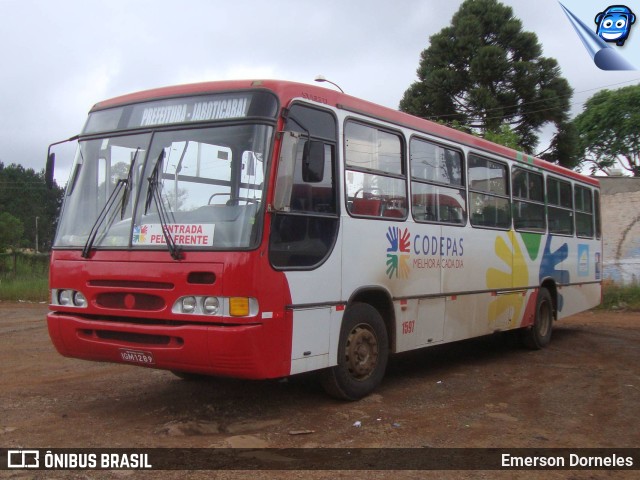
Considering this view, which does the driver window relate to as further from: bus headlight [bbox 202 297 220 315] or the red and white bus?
bus headlight [bbox 202 297 220 315]

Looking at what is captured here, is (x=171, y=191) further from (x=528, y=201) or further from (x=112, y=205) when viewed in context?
(x=528, y=201)

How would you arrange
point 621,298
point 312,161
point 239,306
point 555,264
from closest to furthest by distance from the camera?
point 239,306, point 312,161, point 555,264, point 621,298

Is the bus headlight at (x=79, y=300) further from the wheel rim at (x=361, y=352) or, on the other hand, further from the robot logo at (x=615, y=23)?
the robot logo at (x=615, y=23)

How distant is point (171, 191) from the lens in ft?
18.6

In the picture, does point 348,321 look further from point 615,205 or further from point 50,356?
point 615,205

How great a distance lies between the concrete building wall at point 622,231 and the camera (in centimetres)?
2019

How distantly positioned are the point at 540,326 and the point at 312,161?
6377mm

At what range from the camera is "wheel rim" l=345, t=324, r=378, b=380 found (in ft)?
20.9

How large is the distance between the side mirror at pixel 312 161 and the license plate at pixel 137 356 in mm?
1937

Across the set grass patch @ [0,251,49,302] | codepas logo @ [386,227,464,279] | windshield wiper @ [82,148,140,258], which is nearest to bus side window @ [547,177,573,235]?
codepas logo @ [386,227,464,279]

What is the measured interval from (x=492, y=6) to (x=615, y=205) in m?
9.93

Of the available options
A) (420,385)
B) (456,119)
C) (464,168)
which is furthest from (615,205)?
(420,385)

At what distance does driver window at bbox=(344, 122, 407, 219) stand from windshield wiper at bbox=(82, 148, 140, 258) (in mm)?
1966

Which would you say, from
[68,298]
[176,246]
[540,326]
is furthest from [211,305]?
[540,326]
